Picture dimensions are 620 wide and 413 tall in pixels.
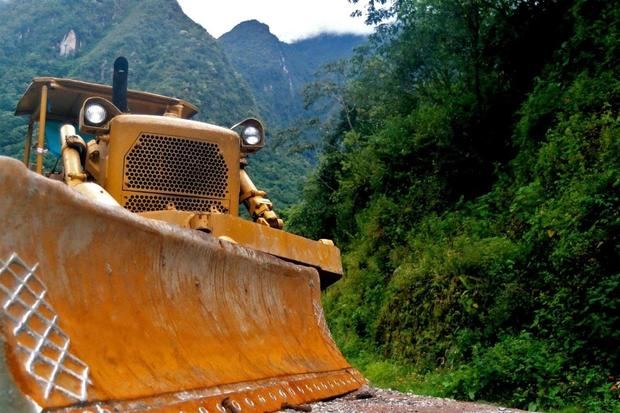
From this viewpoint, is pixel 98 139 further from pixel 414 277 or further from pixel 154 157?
pixel 414 277

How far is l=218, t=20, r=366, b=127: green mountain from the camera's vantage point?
3263 inches

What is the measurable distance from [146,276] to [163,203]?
2.49 metres

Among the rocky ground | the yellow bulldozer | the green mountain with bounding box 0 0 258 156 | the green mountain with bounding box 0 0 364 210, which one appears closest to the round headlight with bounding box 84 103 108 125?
the yellow bulldozer

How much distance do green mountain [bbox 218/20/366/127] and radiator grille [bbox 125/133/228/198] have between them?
228 ft

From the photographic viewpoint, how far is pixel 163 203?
18.4ft

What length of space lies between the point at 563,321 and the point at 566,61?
6430 millimetres

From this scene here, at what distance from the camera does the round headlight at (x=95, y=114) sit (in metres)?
5.62

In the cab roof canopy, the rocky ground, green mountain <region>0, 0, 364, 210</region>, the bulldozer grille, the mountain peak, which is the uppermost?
the mountain peak

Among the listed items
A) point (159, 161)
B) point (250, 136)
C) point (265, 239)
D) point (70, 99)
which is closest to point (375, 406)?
point (265, 239)

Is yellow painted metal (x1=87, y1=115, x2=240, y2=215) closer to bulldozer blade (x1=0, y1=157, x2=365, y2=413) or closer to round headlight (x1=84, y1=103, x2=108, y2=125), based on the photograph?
round headlight (x1=84, y1=103, x2=108, y2=125)

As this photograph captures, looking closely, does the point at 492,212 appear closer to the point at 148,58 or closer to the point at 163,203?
the point at 163,203

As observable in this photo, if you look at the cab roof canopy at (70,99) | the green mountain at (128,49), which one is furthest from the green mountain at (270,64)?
the cab roof canopy at (70,99)

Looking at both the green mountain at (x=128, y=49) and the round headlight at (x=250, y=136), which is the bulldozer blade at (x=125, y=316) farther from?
the green mountain at (x=128, y=49)

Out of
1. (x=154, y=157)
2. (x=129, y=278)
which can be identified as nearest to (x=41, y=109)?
(x=154, y=157)
